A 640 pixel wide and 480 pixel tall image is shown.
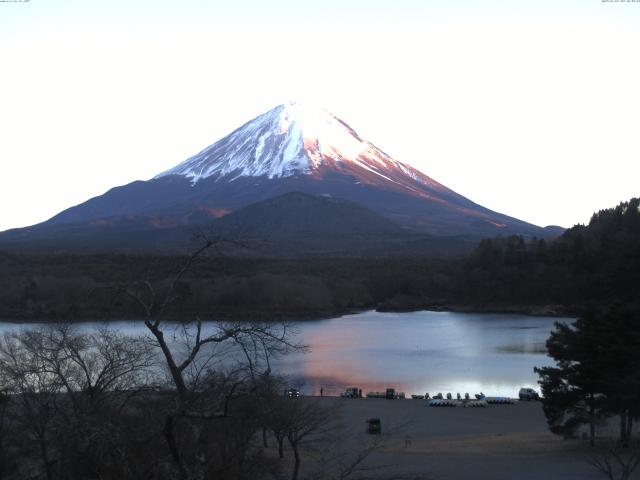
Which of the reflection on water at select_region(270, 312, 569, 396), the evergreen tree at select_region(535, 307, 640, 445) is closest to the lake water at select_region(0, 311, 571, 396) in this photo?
the reflection on water at select_region(270, 312, 569, 396)

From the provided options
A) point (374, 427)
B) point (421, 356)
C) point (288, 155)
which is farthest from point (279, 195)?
point (374, 427)

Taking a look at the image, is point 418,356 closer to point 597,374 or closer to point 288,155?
point 597,374

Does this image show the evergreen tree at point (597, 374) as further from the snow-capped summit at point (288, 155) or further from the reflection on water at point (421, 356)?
the snow-capped summit at point (288, 155)

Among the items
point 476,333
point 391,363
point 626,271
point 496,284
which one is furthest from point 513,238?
point 391,363

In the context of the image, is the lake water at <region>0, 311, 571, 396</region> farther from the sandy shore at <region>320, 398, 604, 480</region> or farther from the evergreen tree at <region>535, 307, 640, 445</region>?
the evergreen tree at <region>535, 307, 640, 445</region>

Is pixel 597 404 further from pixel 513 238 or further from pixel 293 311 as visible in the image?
pixel 513 238
